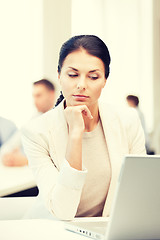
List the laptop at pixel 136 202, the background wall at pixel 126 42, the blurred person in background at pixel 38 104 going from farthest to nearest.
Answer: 1. the background wall at pixel 126 42
2. the blurred person in background at pixel 38 104
3. the laptop at pixel 136 202

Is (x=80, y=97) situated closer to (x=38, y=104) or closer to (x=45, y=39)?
(x=38, y=104)

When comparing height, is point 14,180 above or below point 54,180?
below

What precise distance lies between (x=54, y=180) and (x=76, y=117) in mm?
288

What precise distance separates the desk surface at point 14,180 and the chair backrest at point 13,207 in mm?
456

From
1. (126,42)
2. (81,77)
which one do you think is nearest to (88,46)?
(81,77)

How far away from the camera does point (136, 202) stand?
0.96 meters

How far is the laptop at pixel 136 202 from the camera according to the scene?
926 millimetres

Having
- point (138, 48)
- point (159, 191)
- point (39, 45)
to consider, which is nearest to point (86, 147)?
point (159, 191)

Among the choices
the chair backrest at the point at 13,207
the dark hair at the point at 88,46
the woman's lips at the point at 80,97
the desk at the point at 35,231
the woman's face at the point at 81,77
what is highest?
the dark hair at the point at 88,46

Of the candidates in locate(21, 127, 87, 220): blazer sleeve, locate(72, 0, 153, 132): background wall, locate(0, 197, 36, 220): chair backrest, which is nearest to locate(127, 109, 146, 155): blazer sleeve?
locate(21, 127, 87, 220): blazer sleeve

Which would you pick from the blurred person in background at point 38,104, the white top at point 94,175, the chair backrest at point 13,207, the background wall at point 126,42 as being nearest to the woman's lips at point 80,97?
the white top at point 94,175

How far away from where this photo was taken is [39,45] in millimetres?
4137

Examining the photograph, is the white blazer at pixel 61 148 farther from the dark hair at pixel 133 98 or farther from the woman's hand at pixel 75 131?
the dark hair at pixel 133 98

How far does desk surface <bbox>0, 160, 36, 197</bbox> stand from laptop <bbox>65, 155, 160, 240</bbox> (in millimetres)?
1193
